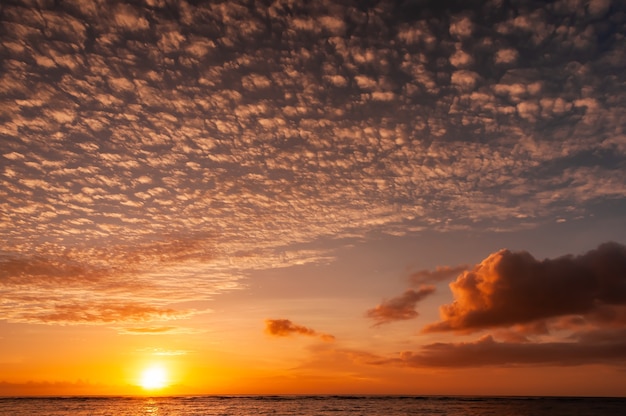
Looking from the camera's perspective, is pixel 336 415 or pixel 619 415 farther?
pixel 336 415

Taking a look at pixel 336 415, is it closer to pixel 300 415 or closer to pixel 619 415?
pixel 300 415

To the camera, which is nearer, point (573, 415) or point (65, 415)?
point (573, 415)

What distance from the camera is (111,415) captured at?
383 ft

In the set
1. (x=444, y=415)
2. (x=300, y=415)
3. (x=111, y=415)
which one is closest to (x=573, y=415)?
(x=444, y=415)

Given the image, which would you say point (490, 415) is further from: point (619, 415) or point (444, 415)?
point (619, 415)

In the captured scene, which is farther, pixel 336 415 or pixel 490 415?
pixel 336 415

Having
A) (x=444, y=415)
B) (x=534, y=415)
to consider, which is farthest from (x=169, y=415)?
(x=534, y=415)

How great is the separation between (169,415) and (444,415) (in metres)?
67.8

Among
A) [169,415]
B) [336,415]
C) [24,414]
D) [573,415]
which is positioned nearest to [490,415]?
[573,415]

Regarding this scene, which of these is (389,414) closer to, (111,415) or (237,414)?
(237,414)

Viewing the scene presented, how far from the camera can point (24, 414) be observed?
120m

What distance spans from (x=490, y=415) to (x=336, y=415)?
125 feet

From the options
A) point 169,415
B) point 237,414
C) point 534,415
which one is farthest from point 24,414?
point 534,415

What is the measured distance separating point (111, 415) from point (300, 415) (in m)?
47.9
